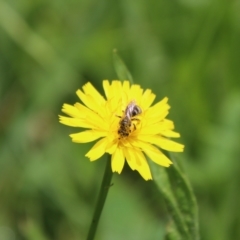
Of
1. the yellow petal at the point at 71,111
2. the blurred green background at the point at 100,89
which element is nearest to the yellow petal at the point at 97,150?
the yellow petal at the point at 71,111

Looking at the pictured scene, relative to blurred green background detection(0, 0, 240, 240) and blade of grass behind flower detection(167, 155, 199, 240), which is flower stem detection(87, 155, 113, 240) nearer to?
blade of grass behind flower detection(167, 155, 199, 240)

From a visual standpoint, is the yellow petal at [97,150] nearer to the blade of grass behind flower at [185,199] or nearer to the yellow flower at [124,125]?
the yellow flower at [124,125]

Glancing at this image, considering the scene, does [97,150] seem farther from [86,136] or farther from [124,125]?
[124,125]

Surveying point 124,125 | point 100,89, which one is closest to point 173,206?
point 124,125

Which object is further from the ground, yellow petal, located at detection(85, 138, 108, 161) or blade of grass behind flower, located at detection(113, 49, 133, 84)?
blade of grass behind flower, located at detection(113, 49, 133, 84)

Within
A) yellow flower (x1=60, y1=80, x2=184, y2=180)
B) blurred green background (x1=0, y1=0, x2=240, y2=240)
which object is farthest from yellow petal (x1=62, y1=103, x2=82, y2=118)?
blurred green background (x1=0, y1=0, x2=240, y2=240)

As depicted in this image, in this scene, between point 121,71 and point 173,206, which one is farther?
point 121,71

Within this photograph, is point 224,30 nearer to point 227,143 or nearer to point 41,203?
point 227,143
